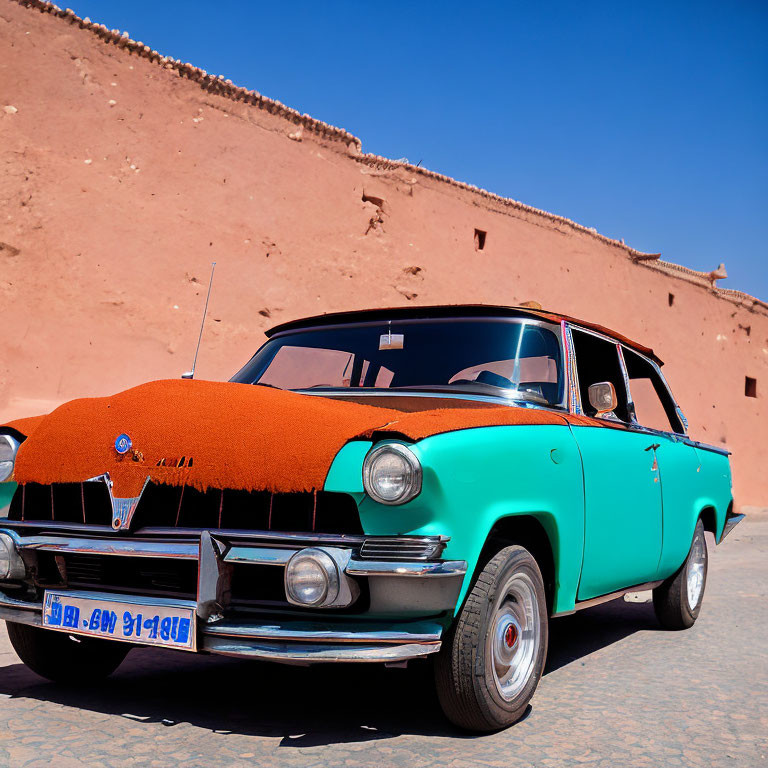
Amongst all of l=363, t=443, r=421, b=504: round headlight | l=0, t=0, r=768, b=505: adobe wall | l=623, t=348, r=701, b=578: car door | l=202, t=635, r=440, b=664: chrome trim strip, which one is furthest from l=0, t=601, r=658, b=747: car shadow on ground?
l=0, t=0, r=768, b=505: adobe wall

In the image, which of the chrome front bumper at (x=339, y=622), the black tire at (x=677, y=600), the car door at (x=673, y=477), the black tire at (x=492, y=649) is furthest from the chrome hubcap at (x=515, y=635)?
the black tire at (x=677, y=600)

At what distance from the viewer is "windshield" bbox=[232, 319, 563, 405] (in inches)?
138

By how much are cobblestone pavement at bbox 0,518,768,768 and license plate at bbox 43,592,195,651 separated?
1.12 ft

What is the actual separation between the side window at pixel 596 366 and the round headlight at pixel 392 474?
1631 millimetres

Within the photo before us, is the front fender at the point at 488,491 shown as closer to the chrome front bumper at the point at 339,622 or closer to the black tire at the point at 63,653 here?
the chrome front bumper at the point at 339,622

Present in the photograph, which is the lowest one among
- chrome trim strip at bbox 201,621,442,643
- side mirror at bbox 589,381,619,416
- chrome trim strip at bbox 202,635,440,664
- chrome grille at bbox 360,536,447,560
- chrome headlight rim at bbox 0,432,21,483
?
chrome trim strip at bbox 202,635,440,664

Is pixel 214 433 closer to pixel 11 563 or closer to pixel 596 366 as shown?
pixel 11 563

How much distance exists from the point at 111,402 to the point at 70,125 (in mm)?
11290

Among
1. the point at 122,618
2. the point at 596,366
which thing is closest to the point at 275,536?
the point at 122,618

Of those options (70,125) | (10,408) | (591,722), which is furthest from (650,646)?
(70,125)

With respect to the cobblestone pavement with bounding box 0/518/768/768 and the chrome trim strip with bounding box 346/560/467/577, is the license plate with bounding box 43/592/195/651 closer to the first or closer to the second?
the cobblestone pavement with bounding box 0/518/768/768

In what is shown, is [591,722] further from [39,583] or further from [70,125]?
[70,125]

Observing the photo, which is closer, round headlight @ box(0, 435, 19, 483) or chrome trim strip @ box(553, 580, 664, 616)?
round headlight @ box(0, 435, 19, 483)

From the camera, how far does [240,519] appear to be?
2580 mm
